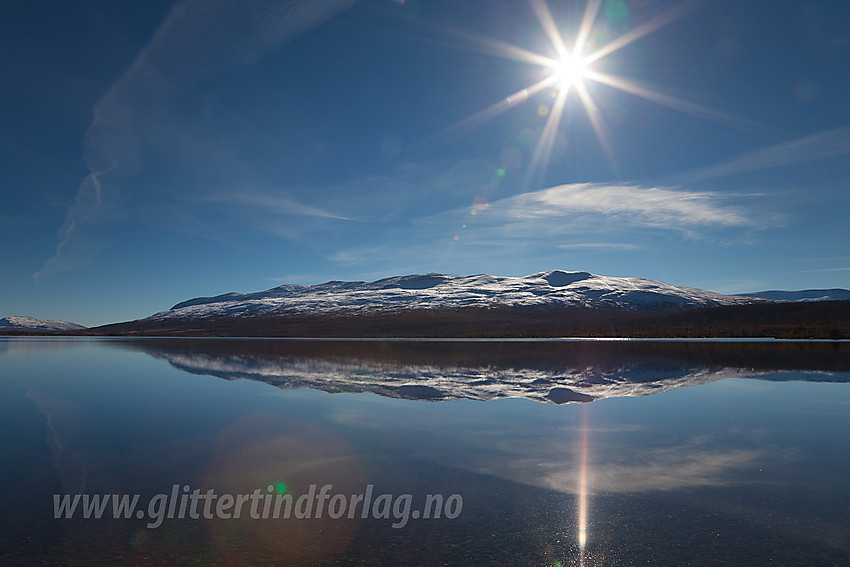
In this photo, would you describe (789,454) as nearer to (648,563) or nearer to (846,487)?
(846,487)

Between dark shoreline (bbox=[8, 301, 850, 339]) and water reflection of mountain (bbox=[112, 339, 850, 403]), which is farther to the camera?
dark shoreline (bbox=[8, 301, 850, 339])

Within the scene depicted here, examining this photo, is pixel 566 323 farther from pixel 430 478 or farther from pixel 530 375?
pixel 430 478

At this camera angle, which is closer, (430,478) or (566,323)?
(430,478)

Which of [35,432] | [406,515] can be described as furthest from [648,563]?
[35,432]

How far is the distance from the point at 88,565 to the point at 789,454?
533 inches

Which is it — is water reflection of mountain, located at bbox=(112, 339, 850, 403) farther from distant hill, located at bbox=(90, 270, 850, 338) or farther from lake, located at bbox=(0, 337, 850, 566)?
distant hill, located at bbox=(90, 270, 850, 338)

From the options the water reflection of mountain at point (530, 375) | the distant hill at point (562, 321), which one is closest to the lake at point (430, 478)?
the water reflection of mountain at point (530, 375)

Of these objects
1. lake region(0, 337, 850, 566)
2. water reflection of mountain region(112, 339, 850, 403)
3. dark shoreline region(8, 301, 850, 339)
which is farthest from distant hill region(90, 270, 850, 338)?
lake region(0, 337, 850, 566)

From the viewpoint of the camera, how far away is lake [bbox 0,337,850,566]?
22.7 ft

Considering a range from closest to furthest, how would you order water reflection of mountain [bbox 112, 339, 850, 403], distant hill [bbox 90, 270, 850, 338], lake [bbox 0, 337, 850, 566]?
1. lake [bbox 0, 337, 850, 566]
2. water reflection of mountain [bbox 112, 339, 850, 403]
3. distant hill [bbox 90, 270, 850, 338]

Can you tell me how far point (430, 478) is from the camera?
9852 millimetres

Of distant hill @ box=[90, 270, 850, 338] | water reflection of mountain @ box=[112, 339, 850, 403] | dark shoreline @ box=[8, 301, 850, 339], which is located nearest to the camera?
water reflection of mountain @ box=[112, 339, 850, 403]

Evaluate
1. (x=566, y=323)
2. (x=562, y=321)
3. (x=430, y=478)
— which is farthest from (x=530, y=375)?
(x=562, y=321)

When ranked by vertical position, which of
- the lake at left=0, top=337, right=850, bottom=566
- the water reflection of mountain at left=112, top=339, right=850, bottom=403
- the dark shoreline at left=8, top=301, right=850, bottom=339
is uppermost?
the dark shoreline at left=8, top=301, right=850, bottom=339
